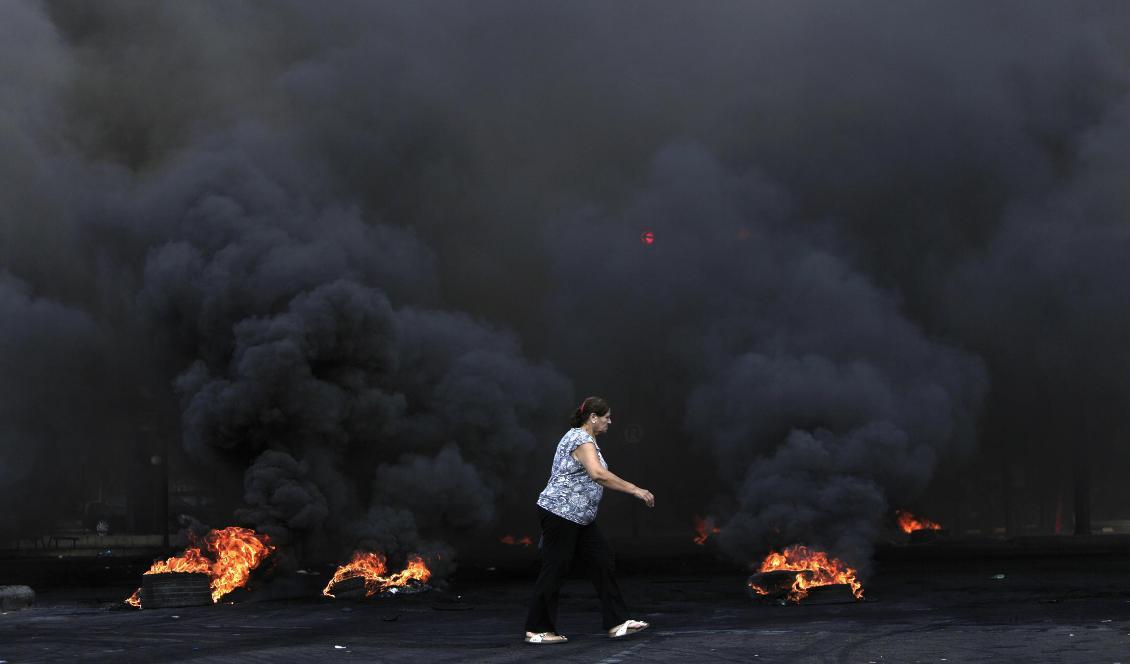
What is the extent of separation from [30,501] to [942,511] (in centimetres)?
4142

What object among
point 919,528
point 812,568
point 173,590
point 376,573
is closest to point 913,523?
point 919,528

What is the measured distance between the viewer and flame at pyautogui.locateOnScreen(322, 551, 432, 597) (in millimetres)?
20047

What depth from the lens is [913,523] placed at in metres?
48.5

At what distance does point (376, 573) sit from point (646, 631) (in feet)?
36.4

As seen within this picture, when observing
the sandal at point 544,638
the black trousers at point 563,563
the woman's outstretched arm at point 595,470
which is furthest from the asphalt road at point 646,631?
the woman's outstretched arm at point 595,470

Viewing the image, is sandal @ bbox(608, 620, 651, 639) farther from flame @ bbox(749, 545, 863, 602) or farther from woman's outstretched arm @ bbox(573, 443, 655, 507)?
flame @ bbox(749, 545, 863, 602)

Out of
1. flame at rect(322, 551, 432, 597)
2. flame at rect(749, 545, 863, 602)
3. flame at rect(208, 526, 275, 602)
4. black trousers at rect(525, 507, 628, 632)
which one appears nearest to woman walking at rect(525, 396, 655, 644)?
black trousers at rect(525, 507, 628, 632)

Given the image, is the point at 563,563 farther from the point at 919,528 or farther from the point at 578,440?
the point at 919,528

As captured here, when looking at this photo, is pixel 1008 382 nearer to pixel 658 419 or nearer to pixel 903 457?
pixel 658 419

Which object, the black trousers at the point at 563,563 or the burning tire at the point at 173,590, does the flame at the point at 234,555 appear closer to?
the burning tire at the point at 173,590

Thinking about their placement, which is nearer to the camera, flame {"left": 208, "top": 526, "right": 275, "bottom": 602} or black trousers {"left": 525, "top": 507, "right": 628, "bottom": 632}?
black trousers {"left": 525, "top": 507, "right": 628, "bottom": 632}

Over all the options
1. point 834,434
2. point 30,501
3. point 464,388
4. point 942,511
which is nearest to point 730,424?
point 834,434

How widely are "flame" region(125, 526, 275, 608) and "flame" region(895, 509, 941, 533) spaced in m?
30.8

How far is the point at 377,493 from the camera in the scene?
23750 millimetres
